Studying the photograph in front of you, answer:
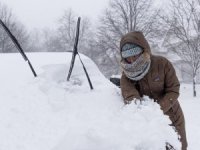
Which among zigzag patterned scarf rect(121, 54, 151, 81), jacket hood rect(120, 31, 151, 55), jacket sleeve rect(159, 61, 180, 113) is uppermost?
jacket hood rect(120, 31, 151, 55)

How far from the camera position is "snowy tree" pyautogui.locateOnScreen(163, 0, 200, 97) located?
30547 millimetres

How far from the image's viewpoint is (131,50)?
3.56 meters

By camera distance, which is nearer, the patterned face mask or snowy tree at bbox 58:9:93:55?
the patterned face mask

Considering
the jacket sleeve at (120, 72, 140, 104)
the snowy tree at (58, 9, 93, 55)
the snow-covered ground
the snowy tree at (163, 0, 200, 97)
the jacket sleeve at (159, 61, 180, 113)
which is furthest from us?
the snowy tree at (58, 9, 93, 55)

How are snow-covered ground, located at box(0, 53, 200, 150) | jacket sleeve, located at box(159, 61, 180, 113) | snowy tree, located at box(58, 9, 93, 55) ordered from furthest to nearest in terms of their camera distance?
snowy tree, located at box(58, 9, 93, 55)
jacket sleeve, located at box(159, 61, 180, 113)
snow-covered ground, located at box(0, 53, 200, 150)

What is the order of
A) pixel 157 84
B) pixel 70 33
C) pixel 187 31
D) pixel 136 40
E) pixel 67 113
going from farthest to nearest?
pixel 70 33, pixel 187 31, pixel 67 113, pixel 157 84, pixel 136 40

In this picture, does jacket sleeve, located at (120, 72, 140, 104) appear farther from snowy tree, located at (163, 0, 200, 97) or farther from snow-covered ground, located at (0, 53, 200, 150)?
snowy tree, located at (163, 0, 200, 97)

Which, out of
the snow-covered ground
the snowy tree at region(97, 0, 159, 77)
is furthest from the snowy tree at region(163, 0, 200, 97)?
the snow-covered ground

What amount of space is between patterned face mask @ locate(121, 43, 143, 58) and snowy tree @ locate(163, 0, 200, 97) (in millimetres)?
27429

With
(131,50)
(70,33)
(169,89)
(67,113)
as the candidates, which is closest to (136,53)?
(131,50)

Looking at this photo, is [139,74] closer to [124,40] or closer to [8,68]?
[124,40]

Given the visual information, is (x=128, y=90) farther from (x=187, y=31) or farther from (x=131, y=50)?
(x=187, y=31)

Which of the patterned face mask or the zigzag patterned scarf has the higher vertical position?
the patterned face mask

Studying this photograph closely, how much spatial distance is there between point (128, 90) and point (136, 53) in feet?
1.10
